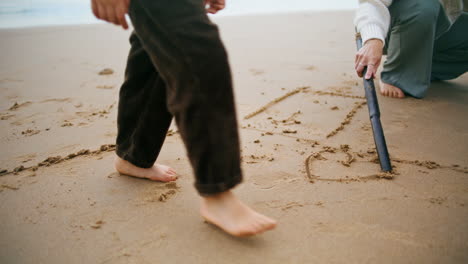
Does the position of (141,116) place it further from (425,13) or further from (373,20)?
(425,13)

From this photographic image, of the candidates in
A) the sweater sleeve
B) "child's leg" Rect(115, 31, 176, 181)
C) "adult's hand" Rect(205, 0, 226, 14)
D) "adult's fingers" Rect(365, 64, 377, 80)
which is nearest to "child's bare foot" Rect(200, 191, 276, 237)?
"child's leg" Rect(115, 31, 176, 181)

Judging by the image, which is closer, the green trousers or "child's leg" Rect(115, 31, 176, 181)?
"child's leg" Rect(115, 31, 176, 181)

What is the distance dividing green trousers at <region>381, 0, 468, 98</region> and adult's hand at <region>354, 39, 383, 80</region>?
1.86 ft

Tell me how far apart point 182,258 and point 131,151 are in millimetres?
529

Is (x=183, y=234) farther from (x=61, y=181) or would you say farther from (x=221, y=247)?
(x=61, y=181)

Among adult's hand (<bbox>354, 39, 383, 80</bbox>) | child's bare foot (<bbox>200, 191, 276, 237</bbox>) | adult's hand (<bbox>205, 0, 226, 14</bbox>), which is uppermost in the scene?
adult's hand (<bbox>205, 0, 226, 14</bbox>)

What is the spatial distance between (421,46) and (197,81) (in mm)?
1827

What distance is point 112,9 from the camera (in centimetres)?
92

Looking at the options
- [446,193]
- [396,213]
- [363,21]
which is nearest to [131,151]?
[396,213]

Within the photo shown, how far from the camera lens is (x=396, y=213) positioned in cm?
115

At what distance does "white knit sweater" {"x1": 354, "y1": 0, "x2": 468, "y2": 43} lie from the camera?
5.83ft

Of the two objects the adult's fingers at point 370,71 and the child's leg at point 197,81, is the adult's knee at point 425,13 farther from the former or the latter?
the child's leg at point 197,81

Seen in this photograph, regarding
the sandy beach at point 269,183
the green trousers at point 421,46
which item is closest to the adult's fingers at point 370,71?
the sandy beach at point 269,183

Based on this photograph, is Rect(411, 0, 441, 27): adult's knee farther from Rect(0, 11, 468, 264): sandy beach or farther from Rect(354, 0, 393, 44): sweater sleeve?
Rect(0, 11, 468, 264): sandy beach
